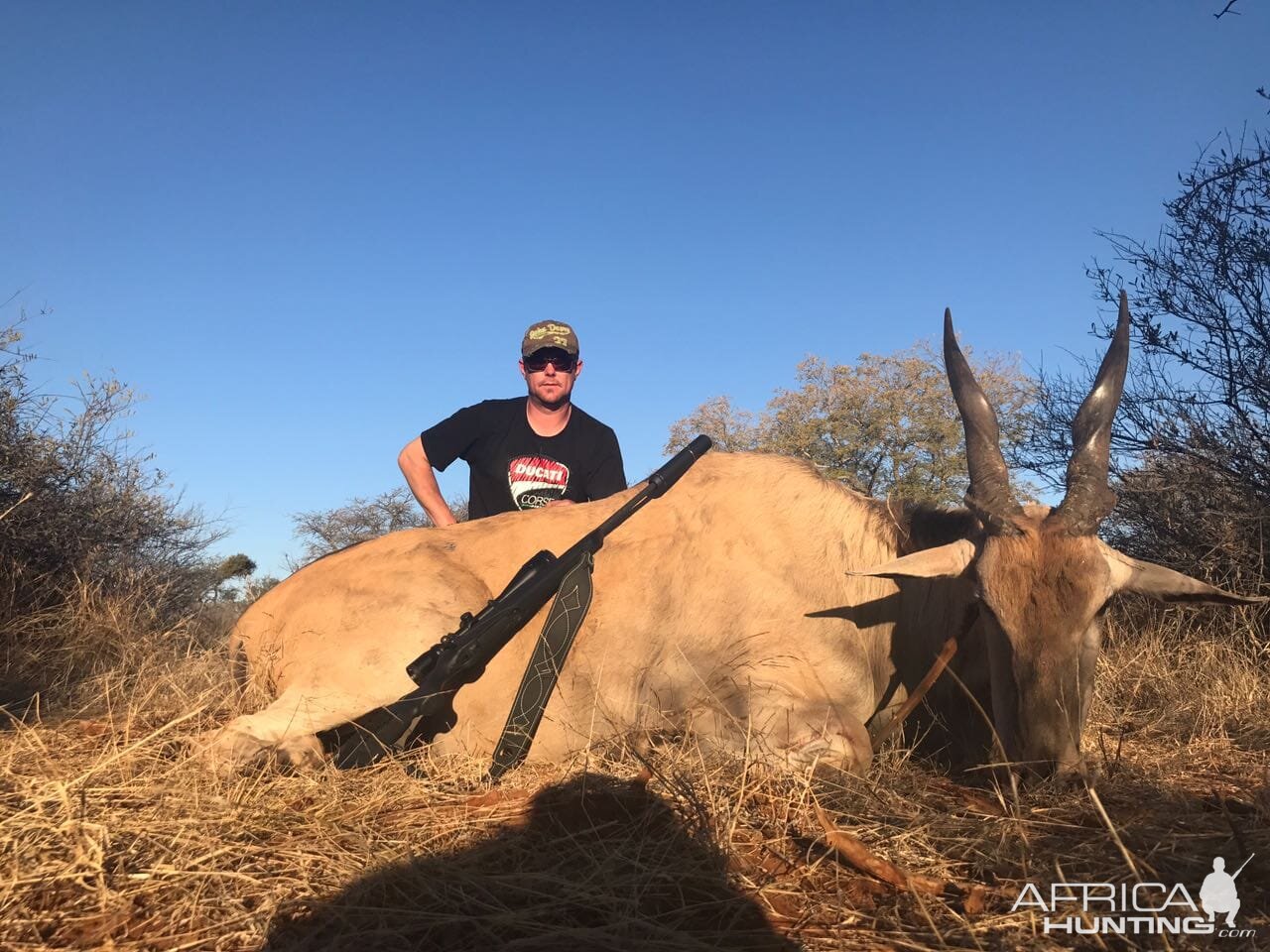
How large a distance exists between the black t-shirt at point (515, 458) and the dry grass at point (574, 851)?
11.0 ft

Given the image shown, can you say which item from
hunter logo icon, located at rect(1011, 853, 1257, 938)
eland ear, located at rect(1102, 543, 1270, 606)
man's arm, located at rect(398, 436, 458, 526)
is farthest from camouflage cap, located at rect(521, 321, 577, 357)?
hunter logo icon, located at rect(1011, 853, 1257, 938)

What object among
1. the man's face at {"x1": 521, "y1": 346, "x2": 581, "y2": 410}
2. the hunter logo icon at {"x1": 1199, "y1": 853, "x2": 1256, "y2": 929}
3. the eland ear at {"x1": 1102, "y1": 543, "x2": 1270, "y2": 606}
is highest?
the man's face at {"x1": 521, "y1": 346, "x2": 581, "y2": 410}

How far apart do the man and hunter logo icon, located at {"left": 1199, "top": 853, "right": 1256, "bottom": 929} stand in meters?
4.89

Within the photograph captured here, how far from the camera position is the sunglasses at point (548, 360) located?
6.65 m

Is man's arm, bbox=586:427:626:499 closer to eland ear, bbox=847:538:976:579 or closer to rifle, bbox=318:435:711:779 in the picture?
rifle, bbox=318:435:711:779

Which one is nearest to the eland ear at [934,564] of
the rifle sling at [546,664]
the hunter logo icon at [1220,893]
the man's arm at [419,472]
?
the rifle sling at [546,664]

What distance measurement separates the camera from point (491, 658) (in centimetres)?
406

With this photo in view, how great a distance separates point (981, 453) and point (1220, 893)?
1.93 meters

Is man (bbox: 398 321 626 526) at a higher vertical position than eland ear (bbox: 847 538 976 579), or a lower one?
higher

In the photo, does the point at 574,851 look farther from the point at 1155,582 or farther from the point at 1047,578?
the point at 1155,582

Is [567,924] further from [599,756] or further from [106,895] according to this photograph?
[599,756]

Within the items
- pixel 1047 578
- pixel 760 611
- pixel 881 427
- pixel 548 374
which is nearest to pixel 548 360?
pixel 548 374

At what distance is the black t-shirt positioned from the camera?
21.5 ft

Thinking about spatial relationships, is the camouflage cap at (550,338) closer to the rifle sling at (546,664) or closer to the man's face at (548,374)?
the man's face at (548,374)
